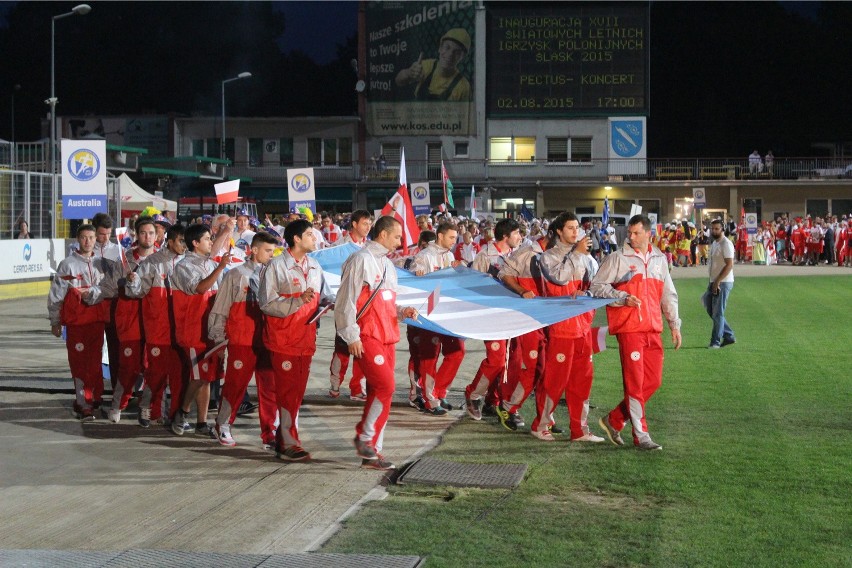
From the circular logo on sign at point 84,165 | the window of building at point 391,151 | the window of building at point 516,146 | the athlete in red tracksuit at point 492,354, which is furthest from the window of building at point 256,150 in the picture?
the athlete in red tracksuit at point 492,354

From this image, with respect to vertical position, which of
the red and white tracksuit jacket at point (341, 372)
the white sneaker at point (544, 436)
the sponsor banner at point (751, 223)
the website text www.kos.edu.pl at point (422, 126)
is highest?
the website text www.kos.edu.pl at point (422, 126)

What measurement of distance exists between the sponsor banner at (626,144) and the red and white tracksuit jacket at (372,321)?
51658 millimetres

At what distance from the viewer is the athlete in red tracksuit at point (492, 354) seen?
10.3m

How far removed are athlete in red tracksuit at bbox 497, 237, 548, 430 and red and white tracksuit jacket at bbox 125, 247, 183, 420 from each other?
2.97 metres

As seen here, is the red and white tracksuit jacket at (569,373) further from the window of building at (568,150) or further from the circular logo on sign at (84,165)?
the window of building at (568,150)

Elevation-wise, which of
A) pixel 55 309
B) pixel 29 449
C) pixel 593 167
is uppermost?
pixel 593 167

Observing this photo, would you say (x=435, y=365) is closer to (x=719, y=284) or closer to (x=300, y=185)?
(x=719, y=284)

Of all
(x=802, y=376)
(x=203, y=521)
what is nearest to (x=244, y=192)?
(x=802, y=376)

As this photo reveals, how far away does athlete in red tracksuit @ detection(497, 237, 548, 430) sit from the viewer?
10.0 metres

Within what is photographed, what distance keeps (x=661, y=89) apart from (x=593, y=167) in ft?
62.2

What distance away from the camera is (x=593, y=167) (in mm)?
59250

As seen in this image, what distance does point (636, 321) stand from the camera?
8938 mm

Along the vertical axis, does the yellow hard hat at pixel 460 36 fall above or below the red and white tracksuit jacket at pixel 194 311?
above

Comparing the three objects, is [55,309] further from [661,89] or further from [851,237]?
[661,89]
